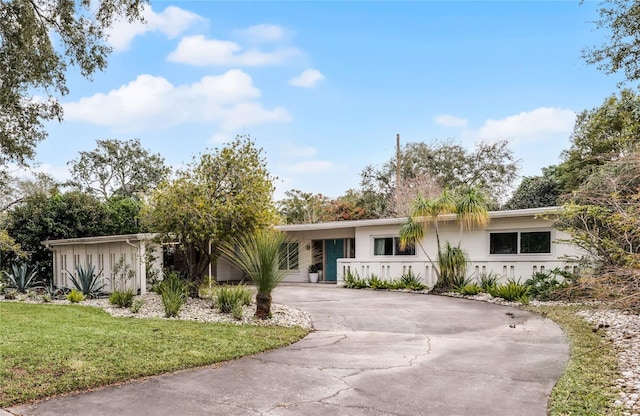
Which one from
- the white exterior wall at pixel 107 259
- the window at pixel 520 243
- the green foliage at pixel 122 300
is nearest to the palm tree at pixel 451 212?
the window at pixel 520 243

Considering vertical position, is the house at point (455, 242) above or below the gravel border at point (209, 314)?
above

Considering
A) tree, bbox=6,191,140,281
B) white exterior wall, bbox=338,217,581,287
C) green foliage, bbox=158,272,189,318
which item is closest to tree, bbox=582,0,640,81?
white exterior wall, bbox=338,217,581,287

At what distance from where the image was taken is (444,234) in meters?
15.8

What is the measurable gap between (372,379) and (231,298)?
17.2ft

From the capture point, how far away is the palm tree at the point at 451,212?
14.1 m

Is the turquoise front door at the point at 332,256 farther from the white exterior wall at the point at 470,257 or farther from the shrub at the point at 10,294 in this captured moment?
the shrub at the point at 10,294

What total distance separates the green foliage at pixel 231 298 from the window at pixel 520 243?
334 inches

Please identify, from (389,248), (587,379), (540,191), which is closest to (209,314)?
(587,379)

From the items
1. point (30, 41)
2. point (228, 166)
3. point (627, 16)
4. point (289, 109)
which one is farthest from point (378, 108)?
point (30, 41)

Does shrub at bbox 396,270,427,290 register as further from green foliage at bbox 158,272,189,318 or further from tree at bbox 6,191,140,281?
tree at bbox 6,191,140,281

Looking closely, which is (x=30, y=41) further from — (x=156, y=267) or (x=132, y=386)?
(x=156, y=267)

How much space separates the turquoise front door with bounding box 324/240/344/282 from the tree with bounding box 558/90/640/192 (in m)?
9.18

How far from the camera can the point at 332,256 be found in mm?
20406

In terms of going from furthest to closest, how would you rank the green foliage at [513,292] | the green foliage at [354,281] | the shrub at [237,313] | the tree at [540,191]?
the tree at [540,191], the green foliage at [354,281], the green foliage at [513,292], the shrub at [237,313]
